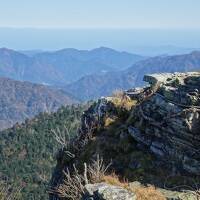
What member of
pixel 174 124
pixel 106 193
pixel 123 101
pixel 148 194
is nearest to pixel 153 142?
pixel 174 124

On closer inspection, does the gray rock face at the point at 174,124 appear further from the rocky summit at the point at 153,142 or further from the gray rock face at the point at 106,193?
the gray rock face at the point at 106,193

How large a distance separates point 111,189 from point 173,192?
395 cm

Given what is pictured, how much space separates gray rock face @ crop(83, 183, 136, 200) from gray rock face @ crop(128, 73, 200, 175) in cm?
524

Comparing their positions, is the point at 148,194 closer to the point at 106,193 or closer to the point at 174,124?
the point at 106,193

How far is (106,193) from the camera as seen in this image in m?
15.0

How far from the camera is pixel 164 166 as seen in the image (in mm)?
21188

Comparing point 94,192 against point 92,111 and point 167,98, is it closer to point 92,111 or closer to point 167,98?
point 167,98

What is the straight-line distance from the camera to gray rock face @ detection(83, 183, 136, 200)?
14.9 meters

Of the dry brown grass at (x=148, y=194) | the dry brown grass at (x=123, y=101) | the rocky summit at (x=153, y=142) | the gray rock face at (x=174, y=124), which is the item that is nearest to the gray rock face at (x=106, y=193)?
the rocky summit at (x=153, y=142)

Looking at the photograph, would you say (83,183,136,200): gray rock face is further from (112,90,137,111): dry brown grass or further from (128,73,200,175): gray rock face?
(112,90,137,111): dry brown grass

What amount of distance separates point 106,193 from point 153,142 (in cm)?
764

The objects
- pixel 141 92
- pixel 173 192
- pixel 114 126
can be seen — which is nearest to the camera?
pixel 173 192

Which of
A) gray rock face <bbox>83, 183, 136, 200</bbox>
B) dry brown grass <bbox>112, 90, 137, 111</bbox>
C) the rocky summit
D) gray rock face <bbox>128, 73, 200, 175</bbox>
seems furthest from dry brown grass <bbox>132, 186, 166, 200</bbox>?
dry brown grass <bbox>112, 90, 137, 111</bbox>

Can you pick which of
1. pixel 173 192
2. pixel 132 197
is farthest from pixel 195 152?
pixel 132 197
